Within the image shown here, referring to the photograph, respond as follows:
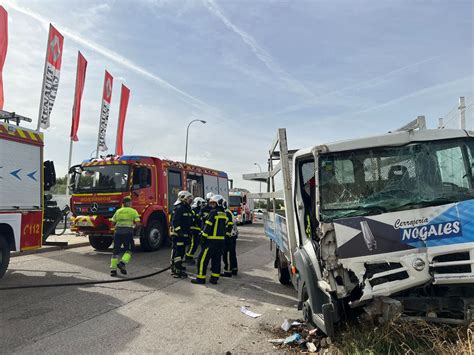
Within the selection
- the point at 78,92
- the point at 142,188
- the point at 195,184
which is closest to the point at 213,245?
the point at 142,188

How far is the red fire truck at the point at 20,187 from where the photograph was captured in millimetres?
7230

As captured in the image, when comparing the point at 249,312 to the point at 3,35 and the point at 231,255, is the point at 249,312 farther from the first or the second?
the point at 3,35

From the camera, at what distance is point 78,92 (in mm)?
17688

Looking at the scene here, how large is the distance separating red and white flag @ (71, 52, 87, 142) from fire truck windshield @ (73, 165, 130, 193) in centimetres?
647

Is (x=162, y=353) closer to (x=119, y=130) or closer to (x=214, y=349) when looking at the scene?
(x=214, y=349)

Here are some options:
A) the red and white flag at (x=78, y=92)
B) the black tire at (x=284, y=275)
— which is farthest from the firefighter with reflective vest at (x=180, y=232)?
the red and white flag at (x=78, y=92)

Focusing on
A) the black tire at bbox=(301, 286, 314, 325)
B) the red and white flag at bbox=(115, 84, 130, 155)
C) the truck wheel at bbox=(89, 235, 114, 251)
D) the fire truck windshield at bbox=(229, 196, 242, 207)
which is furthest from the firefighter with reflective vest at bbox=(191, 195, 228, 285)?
the fire truck windshield at bbox=(229, 196, 242, 207)

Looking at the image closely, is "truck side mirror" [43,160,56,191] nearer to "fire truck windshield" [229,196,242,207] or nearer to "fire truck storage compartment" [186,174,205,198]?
"fire truck storage compartment" [186,174,205,198]

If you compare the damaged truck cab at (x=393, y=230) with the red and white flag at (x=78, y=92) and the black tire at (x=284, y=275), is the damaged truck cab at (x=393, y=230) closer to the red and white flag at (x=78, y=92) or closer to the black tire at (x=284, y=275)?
the black tire at (x=284, y=275)

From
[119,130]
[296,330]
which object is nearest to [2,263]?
[296,330]

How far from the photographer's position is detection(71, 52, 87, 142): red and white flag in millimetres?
17531

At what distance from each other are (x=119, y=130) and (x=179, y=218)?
45.8 ft

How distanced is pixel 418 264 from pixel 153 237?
9.57 m

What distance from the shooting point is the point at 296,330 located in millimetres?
4801
